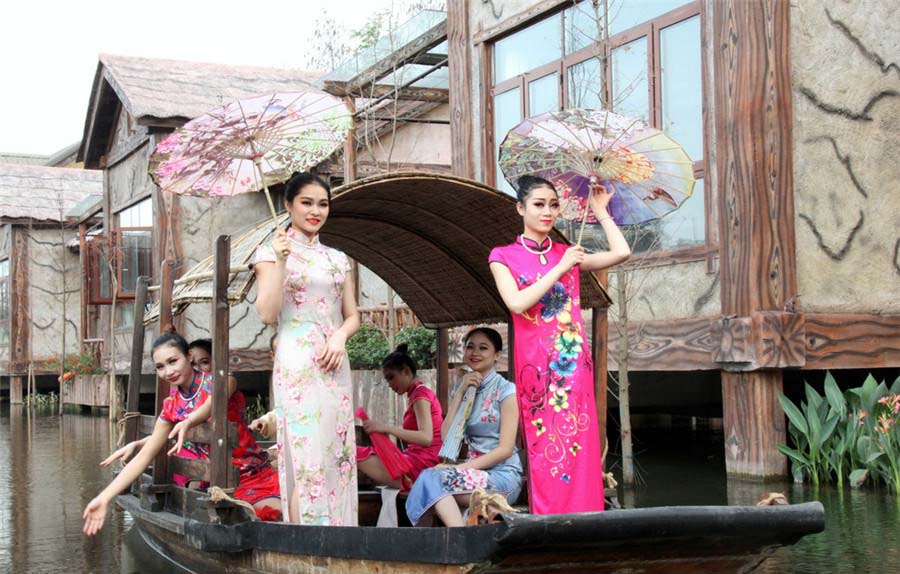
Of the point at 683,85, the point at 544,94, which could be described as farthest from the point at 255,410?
the point at 683,85

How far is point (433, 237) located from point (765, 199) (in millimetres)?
3781

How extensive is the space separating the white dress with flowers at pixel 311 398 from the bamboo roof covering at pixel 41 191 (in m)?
23.3

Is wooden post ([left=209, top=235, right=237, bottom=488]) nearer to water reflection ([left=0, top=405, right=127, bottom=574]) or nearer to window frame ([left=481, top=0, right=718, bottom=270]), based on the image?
water reflection ([left=0, top=405, right=127, bottom=574])


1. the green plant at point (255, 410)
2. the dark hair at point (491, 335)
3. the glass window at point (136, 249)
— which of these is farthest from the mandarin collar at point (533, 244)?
the glass window at point (136, 249)

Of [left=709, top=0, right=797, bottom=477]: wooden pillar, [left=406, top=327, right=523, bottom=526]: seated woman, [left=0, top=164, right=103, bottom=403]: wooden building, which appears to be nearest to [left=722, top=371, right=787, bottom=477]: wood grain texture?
[left=709, top=0, right=797, bottom=477]: wooden pillar

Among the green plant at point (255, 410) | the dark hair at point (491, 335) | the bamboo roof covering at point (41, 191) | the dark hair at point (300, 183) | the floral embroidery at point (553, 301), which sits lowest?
the green plant at point (255, 410)

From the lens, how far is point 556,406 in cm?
519

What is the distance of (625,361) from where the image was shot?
10227 millimetres

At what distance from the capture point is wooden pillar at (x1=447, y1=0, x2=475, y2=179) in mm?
13742

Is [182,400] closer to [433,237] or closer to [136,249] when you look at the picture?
[433,237]

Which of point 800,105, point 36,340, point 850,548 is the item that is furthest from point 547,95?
point 36,340

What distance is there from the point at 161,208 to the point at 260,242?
14.3 m

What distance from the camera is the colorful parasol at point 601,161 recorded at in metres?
6.03

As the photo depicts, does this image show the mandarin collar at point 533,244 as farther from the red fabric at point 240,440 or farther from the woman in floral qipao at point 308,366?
the red fabric at point 240,440
